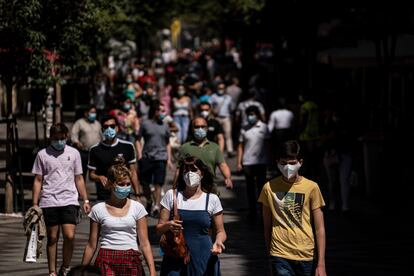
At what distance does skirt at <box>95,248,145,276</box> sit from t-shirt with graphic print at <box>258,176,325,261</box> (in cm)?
104

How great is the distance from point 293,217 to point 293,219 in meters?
0.02

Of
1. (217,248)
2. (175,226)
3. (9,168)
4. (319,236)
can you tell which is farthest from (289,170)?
(9,168)

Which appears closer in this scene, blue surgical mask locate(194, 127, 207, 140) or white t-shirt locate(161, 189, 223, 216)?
white t-shirt locate(161, 189, 223, 216)

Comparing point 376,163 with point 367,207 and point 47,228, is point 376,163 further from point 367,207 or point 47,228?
point 47,228

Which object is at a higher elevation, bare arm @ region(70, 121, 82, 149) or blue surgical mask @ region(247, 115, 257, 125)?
blue surgical mask @ region(247, 115, 257, 125)

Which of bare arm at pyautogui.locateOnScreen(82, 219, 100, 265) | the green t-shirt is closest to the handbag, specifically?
bare arm at pyautogui.locateOnScreen(82, 219, 100, 265)

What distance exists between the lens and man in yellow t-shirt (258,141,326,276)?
9.79 m

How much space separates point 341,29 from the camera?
29.9 meters

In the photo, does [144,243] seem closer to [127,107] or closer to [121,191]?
[121,191]

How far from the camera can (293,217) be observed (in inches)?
388

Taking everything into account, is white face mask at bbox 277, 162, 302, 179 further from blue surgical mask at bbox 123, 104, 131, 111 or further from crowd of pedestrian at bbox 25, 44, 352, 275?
blue surgical mask at bbox 123, 104, 131, 111

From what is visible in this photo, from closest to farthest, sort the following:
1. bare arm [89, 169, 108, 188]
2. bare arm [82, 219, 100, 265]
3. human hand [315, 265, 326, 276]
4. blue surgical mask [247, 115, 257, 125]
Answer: human hand [315, 265, 326, 276], bare arm [82, 219, 100, 265], bare arm [89, 169, 108, 188], blue surgical mask [247, 115, 257, 125]

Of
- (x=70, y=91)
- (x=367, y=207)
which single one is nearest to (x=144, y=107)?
(x=367, y=207)

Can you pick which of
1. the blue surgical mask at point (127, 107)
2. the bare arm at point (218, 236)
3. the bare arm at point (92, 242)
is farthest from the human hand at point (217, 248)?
the blue surgical mask at point (127, 107)
